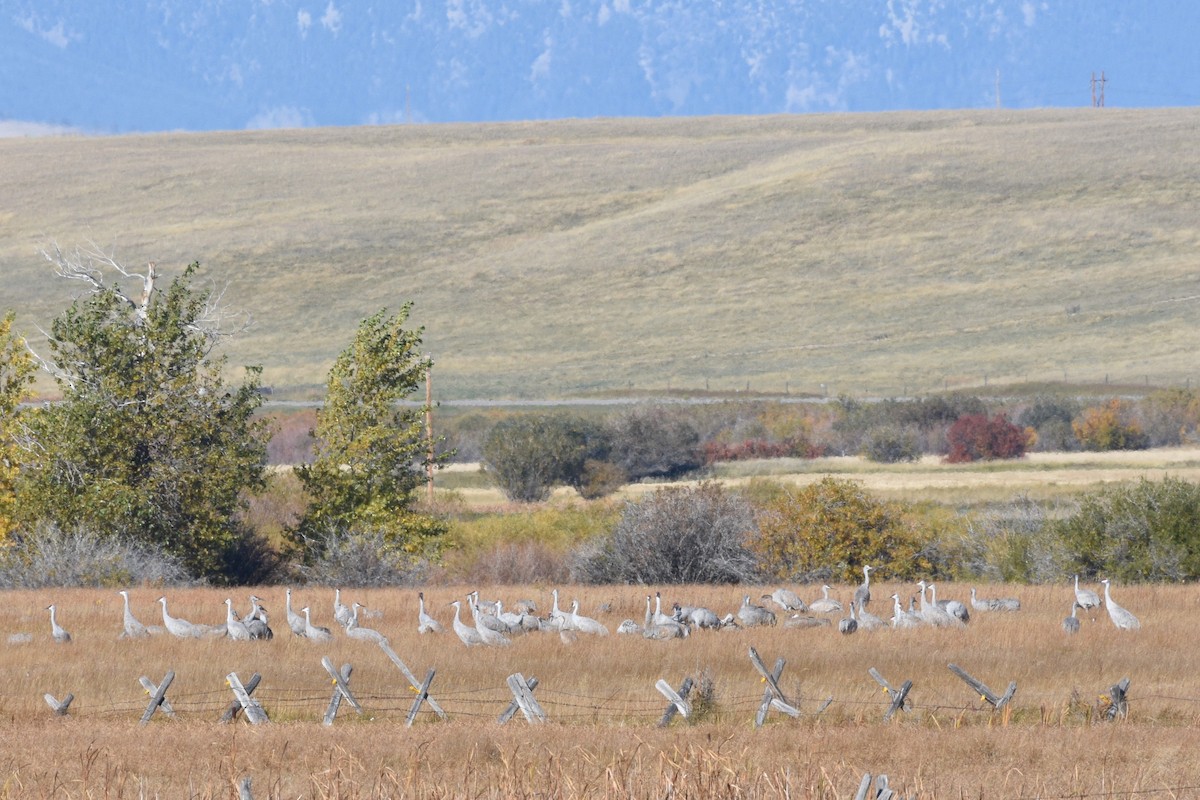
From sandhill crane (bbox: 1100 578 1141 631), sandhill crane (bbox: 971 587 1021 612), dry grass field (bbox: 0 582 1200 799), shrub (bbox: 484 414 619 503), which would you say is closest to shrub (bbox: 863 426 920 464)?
shrub (bbox: 484 414 619 503)

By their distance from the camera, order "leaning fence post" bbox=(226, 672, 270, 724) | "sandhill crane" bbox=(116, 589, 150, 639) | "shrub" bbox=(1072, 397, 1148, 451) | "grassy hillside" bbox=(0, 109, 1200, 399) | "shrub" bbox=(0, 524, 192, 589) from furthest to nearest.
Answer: "grassy hillside" bbox=(0, 109, 1200, 399) < "shrub" bbox=(1072, 397, 1148, 451) < "shrub" bbox=(0, 524, 192, 589) < "sandhill crane" bbox=(116, 589, 150, 639) < "leaning fence post" bbox=(226, 672, 270, 724)

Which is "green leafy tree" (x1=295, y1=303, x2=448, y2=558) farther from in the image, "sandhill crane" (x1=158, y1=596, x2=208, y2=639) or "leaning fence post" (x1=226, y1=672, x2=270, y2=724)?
"leaning fence post" (x1=226, y1=672, x2=270, y2=724)

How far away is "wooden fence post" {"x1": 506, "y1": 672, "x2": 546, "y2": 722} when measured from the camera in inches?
581

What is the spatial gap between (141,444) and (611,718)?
19.1 m

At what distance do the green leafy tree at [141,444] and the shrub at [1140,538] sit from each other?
1611cm

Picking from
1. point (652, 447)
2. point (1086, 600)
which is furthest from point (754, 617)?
point (652, 447)

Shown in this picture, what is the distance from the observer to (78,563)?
29.9 m

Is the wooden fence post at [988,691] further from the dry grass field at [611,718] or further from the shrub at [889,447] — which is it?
the shrub at [889,447]

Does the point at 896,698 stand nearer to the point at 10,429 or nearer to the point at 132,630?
the point at 132,630

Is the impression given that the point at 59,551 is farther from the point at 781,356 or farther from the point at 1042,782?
the point at 781,356

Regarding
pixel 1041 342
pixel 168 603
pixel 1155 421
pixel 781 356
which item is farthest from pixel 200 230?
pixel 168 603

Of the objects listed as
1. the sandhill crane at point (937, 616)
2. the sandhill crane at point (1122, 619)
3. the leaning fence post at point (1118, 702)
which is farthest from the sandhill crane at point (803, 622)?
the leaning fence post at point (1118, 702)

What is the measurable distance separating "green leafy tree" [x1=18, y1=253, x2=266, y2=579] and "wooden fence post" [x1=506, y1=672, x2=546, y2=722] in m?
18.7

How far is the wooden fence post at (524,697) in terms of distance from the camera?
14.8m
